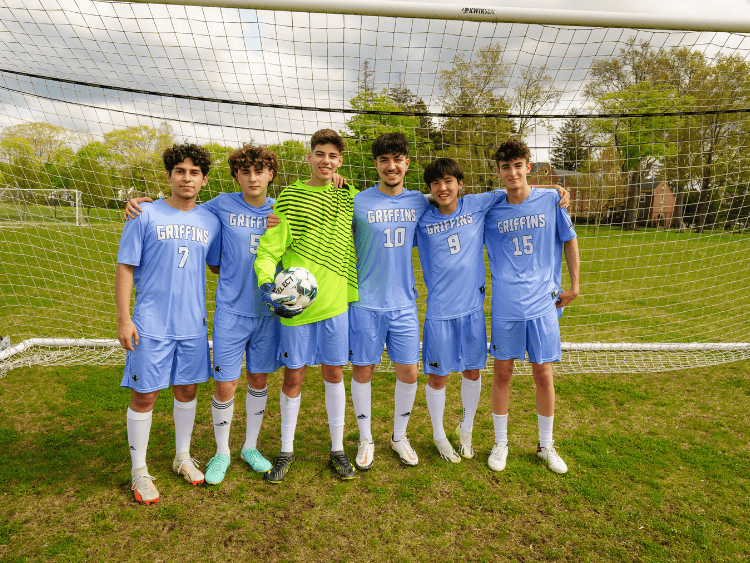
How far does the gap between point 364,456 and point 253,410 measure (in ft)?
2.71

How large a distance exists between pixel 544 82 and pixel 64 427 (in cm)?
480

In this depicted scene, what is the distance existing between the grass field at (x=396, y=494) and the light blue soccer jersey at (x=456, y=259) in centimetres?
115

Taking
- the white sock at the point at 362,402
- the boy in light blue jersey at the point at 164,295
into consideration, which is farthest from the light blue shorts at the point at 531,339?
the boy in light blue jersey at the point at 164,295

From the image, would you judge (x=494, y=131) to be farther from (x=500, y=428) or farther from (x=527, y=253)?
(x=500, y=428)

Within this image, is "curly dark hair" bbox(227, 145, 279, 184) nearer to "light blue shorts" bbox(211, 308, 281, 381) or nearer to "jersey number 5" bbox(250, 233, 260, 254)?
"jersey number 5" bbox(250, 233, 260, 254)

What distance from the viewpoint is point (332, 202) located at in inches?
115

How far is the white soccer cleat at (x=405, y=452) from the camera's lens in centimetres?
314

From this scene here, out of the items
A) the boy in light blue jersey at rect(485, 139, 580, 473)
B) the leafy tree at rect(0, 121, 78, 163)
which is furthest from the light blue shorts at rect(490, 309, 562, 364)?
the leafy tree at rect(0, 121, 78, 163)

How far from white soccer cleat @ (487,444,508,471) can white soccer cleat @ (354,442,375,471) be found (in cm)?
82

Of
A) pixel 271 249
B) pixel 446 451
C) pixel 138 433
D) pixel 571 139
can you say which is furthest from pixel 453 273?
pixel 571 139

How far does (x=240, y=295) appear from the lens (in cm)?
286

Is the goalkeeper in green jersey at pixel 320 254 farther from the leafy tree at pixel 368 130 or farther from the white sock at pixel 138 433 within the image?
the leafy tree at pixel 368 130

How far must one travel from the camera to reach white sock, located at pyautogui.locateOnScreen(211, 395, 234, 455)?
2990 millimetres

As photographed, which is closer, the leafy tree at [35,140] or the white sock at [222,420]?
the white sock at [222,420]
